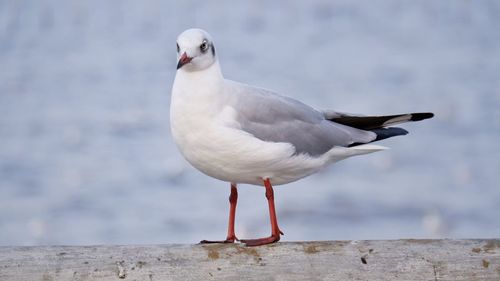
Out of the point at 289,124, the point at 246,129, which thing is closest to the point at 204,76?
the point at 246,129

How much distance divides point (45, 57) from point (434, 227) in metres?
5.50

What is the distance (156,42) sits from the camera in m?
11.3

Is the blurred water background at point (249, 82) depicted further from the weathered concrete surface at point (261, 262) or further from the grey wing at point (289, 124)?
the weathered concrete surface at point (261, 262)

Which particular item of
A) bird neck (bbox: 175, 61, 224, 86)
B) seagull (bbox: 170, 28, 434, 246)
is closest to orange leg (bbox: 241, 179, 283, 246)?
seagull (bbox: 170, 28, 434, 246)

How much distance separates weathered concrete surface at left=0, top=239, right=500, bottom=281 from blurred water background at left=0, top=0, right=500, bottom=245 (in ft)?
9.14

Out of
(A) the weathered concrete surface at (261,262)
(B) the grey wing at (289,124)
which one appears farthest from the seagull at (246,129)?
(A) the weathered concrete surface at (261,262)

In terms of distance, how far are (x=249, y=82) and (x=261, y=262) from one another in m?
5.90

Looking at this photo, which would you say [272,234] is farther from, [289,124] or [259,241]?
[289,124]

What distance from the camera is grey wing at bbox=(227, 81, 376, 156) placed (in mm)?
3500

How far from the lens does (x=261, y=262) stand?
3131 millimetres

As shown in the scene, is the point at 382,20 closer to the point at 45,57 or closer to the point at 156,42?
the point at 156,42

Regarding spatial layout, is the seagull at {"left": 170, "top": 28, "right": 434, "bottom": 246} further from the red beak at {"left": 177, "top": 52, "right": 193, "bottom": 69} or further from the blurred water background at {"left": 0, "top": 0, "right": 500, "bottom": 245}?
the blurred water background at {"left": 0, "top": 0, "right": 500, "bottom": 245}

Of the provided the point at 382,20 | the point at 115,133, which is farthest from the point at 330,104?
the point at 382,20

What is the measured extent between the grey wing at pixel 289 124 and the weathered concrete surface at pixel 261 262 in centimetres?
49
